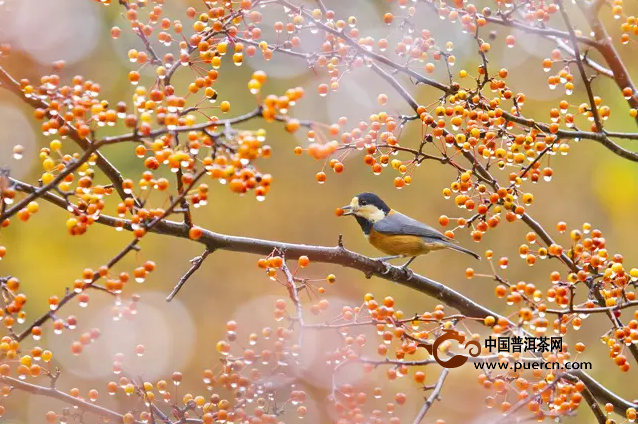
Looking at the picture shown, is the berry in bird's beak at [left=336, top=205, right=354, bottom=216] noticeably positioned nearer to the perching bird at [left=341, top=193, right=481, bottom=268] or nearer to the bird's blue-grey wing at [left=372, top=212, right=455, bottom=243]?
the perching bird at [left=341, top=193, right=481, bottom=268]

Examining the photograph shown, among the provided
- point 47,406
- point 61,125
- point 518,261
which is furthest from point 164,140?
point 518,261

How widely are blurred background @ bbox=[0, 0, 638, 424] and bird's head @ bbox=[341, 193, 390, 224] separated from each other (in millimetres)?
2682

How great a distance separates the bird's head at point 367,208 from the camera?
4.64 metres

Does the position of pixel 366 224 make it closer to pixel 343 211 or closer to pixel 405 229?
pixel 405 229

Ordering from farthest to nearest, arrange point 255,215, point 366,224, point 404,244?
1. point 255,215
2. point 366,224
3. point 404,244

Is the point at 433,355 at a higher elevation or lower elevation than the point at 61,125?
lower

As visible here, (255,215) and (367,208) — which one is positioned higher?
(255,215)

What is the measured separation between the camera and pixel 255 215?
862cm

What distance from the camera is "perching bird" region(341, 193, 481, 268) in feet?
15.0

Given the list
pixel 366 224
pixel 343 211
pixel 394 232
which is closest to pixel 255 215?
pixel 366 224

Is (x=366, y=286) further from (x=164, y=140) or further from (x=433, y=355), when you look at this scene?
(x=164, y=140)

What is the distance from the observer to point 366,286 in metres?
8.23

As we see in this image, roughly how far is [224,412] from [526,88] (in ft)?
21.8

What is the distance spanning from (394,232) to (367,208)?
0.87 ft
